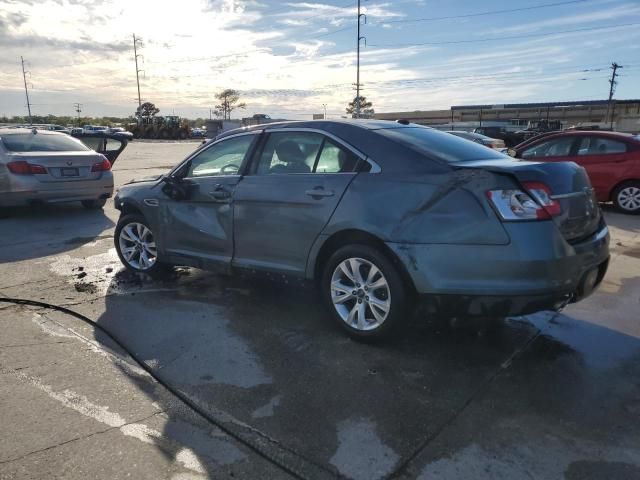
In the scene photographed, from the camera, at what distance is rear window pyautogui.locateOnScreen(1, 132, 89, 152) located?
9070 mm

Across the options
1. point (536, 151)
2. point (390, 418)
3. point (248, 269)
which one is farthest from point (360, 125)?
point (536, 151)

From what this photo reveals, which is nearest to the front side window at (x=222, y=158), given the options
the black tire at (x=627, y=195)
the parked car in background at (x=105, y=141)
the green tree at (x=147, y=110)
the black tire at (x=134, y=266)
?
the black tire at (x=134, y=266)

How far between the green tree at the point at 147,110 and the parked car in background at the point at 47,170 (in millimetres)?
78990

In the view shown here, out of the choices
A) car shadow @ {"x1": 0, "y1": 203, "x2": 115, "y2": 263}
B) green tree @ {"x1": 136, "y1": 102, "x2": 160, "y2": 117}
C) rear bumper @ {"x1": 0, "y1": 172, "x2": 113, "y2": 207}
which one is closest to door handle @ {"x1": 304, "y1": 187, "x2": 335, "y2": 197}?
car shadow @ {"x1": 0, "y1": 203, "x2": 115, "y2": 263}

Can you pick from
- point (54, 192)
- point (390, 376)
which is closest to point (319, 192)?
point (390, 376)

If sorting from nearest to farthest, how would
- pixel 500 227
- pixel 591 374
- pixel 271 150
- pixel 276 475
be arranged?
pixel 276 475 < pixel 500 227 < pixel 591 374 < pixel 271 150

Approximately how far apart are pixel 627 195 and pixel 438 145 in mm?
7932

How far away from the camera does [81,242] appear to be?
7535 mm

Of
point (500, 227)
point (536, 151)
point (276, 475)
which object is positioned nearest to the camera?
point (276, 475)

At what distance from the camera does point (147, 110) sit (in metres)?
84.1

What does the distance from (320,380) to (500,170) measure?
1.78 meters

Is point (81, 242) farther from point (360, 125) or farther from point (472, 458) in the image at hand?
point (472, 458)

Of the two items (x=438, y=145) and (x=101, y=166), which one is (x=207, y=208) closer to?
(x=438, y=145)

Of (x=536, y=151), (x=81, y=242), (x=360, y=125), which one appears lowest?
(x=81, y=242)
